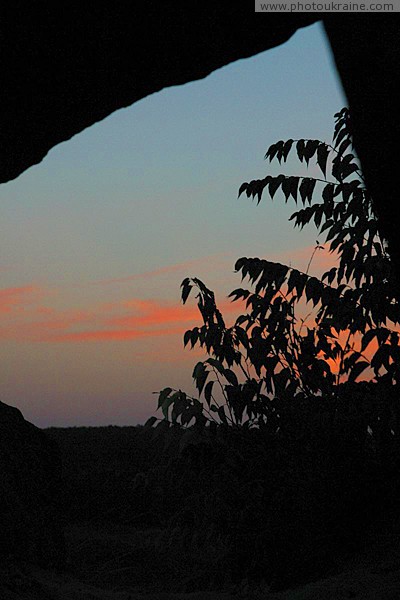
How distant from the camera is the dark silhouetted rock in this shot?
193 inches

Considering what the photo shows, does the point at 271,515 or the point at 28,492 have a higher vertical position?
the point at 28,492

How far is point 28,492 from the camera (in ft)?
18.1

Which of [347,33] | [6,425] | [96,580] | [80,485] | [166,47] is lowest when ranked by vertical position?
[96,580]

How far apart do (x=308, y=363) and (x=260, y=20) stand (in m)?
3.45

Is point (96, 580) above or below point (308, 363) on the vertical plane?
below

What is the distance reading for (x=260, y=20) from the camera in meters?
2.14

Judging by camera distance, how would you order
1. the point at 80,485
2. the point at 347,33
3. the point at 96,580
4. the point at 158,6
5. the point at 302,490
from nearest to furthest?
the point at 347,33
the point at 158,6
the point at 302,490
the point at 96,580
the point at 80,485

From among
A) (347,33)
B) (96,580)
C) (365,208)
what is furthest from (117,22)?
(96,580)

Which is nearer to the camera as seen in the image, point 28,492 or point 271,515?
point 271,515

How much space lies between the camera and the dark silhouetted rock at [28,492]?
490 centimetres

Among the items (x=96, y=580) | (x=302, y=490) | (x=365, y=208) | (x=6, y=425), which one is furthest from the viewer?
(x=96, y=580)

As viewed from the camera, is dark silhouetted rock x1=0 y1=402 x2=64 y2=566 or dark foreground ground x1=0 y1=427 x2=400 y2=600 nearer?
dark silhouetted rock x1=0 y1=402 x2=64 y2=566

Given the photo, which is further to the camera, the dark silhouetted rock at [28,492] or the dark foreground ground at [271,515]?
the dark foreground ground at [271,515]

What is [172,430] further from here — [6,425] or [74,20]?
[74,20]
